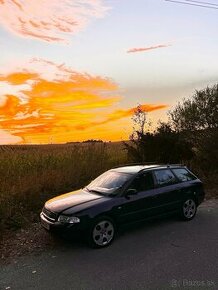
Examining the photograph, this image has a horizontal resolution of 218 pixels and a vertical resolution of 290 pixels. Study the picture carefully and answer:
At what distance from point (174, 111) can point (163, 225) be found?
497 inches

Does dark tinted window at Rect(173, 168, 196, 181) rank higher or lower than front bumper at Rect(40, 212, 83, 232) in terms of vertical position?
higher

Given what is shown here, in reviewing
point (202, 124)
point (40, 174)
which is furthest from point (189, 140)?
point (40, 174)

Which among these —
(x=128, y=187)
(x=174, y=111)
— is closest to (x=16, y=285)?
(x=128, y=187)

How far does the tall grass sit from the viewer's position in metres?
10.6

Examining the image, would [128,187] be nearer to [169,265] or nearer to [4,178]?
[169,265]

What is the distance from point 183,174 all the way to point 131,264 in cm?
404

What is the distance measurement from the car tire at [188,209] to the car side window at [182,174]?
1.81ft

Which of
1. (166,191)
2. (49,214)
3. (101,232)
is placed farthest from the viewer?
(166,191)

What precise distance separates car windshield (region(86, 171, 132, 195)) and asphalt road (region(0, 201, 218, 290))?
1.01 metres

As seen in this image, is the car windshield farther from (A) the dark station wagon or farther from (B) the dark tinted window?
(B) the dark tinted window

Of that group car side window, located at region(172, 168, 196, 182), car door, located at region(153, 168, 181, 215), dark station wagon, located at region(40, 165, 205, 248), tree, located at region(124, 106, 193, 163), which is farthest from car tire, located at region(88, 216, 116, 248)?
tree, located at region(124, 106, 193, 163)

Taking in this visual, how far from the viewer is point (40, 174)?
45.2ft

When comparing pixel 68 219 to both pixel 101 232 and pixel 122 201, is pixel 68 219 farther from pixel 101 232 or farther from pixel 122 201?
pixel 122 201

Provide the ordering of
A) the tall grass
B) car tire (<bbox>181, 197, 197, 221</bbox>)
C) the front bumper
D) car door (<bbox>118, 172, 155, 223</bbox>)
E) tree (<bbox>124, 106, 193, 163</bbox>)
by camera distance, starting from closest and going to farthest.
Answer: the front bumper
car door (<bbox>118, 172, 155, 223</bbox>)
car tire (<bbox>181, 197, 197, 221</bbox>)
the tall grass
tree (<bbox>124, 106, 193, 163</bbox>)
